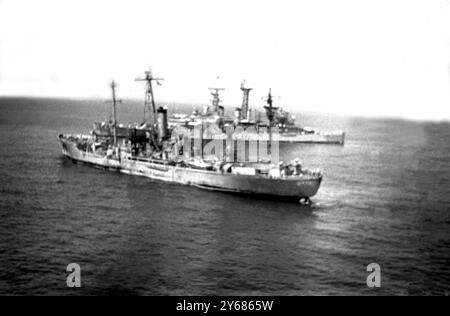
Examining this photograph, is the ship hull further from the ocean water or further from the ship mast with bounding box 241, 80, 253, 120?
the ship mast with bounding box 241, 80, 253, 120

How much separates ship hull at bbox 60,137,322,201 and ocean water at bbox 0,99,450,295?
5.27ft

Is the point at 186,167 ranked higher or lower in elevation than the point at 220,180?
higher

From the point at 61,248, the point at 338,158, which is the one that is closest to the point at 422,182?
the point at 338,158

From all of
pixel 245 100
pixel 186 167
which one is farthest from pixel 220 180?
pixel 245 100

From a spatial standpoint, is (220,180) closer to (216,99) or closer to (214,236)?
(214,236)

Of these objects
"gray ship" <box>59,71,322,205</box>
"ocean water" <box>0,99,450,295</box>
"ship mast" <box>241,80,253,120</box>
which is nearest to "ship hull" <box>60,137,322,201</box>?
"gray ship" <box>59,71,322,205</box>

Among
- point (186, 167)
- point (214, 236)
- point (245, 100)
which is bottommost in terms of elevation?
point (214, 236)

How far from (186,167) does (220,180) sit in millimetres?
6481

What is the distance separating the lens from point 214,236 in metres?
36.8

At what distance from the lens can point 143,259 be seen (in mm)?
31578

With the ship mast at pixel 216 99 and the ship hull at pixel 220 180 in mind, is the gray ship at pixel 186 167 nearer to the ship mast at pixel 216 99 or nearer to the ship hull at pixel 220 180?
the ship hull at pixel 220 180

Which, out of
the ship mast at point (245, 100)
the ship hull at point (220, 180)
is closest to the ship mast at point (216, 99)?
the ship mast at point (245, 100)
